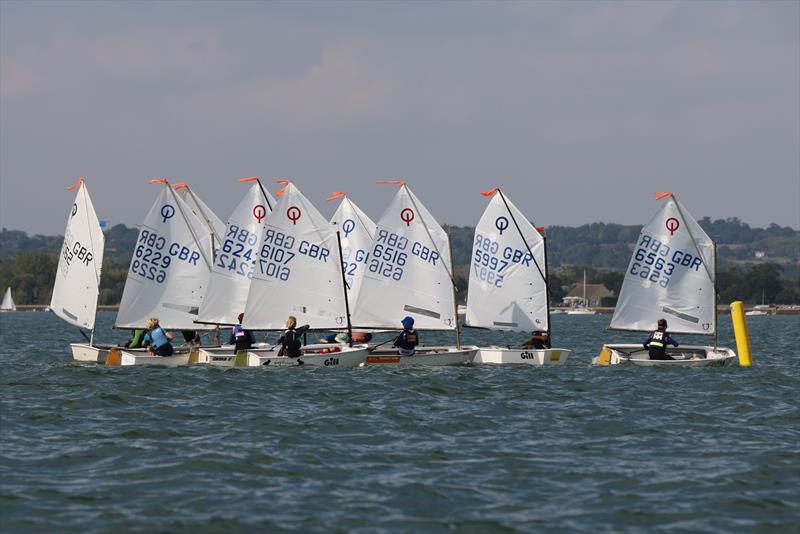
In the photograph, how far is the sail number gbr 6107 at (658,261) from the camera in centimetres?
3903

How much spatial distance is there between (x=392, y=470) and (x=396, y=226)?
801 inches

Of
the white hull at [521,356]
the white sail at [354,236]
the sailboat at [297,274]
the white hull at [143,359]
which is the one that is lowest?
the white hull at [143,359]

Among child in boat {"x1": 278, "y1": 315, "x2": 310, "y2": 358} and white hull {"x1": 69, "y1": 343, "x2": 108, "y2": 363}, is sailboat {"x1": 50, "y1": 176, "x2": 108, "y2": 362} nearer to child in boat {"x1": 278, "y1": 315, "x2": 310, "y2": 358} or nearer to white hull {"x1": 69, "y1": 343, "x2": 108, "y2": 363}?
white hull {"x1": 69, "y1": 343, "x2": 108, "y2": 363}

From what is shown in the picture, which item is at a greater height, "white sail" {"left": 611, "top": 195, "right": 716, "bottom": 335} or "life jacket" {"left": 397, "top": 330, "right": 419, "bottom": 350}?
"white sail" {"left": 611, "top": 195, "right": 716, "bottom": 335}

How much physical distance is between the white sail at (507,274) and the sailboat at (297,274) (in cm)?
457

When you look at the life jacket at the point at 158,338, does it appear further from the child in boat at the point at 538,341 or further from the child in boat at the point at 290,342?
the child in boat at the point at 538,341

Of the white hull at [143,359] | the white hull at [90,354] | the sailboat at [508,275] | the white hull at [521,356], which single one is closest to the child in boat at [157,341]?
the white hull at [143,359]

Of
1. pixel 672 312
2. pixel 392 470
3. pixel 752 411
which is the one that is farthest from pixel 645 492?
pixel 672 312

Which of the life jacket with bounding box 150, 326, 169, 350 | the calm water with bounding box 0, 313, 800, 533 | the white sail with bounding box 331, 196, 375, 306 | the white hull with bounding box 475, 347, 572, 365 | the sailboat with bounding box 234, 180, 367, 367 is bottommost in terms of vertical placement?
the calm water with bounding box 0, 313, 800, 533

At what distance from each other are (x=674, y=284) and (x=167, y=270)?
54.0 feet

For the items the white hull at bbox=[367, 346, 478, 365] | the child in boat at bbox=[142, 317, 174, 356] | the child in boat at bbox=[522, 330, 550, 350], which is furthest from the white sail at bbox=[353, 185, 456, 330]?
the child in boat at bbox=[142, 317, 174, 356]

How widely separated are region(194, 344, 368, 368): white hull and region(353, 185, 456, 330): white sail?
2.42m

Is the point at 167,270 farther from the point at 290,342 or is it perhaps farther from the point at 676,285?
the point at 676,285

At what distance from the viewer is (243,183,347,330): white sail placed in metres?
36.4
